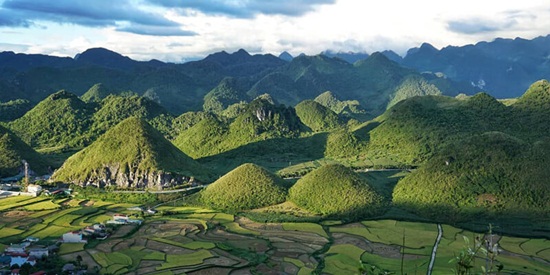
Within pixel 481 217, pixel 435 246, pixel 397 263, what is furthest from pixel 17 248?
pixel 481 217

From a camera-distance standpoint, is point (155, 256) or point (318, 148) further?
point (318, 148)

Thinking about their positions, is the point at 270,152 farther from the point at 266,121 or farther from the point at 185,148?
the point at 185,148

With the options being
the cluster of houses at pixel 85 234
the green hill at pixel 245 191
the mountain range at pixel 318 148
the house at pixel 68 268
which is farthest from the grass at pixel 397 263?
the cluster of houses at pixel 85 234

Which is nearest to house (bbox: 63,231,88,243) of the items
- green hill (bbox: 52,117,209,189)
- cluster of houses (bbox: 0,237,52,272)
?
cluster of houses (bbox: 0,237,52,272)

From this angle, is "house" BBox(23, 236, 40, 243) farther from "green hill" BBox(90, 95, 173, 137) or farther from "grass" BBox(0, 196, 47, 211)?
"green hill" BBox(90, 95, 173, 137)

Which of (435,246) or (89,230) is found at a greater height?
(435,246)

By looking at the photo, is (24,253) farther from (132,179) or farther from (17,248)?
(132,179)
